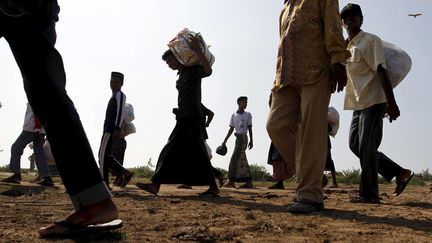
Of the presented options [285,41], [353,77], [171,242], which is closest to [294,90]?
[285,41]

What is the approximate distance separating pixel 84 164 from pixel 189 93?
3.68 m

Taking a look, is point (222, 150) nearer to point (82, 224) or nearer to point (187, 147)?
point (187, 147)

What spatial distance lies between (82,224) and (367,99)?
135 inches

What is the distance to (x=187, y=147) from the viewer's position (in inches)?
251

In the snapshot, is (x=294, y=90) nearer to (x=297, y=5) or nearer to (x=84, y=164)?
(x=297, y=5)

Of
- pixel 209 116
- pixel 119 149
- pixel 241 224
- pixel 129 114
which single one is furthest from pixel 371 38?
pixel 119 149

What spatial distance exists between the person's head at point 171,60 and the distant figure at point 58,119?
361 centimetres

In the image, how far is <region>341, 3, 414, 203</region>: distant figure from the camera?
5.18 m

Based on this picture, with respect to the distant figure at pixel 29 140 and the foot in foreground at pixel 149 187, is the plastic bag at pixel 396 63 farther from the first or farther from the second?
the distant figure at pixel 29 140

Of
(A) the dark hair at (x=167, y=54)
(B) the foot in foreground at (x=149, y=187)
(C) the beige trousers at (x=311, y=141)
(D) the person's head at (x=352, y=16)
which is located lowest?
(B) the foot in foreground at (x=149, y=187)

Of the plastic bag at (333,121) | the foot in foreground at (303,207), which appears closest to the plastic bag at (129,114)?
the plastic bag at (333,121)

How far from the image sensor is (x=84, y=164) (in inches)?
109

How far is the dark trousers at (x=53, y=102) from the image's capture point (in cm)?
276

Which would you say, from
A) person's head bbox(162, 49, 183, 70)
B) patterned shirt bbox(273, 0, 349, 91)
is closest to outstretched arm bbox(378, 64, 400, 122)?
patterned shirt bbox(273, 0, 349, 91)
